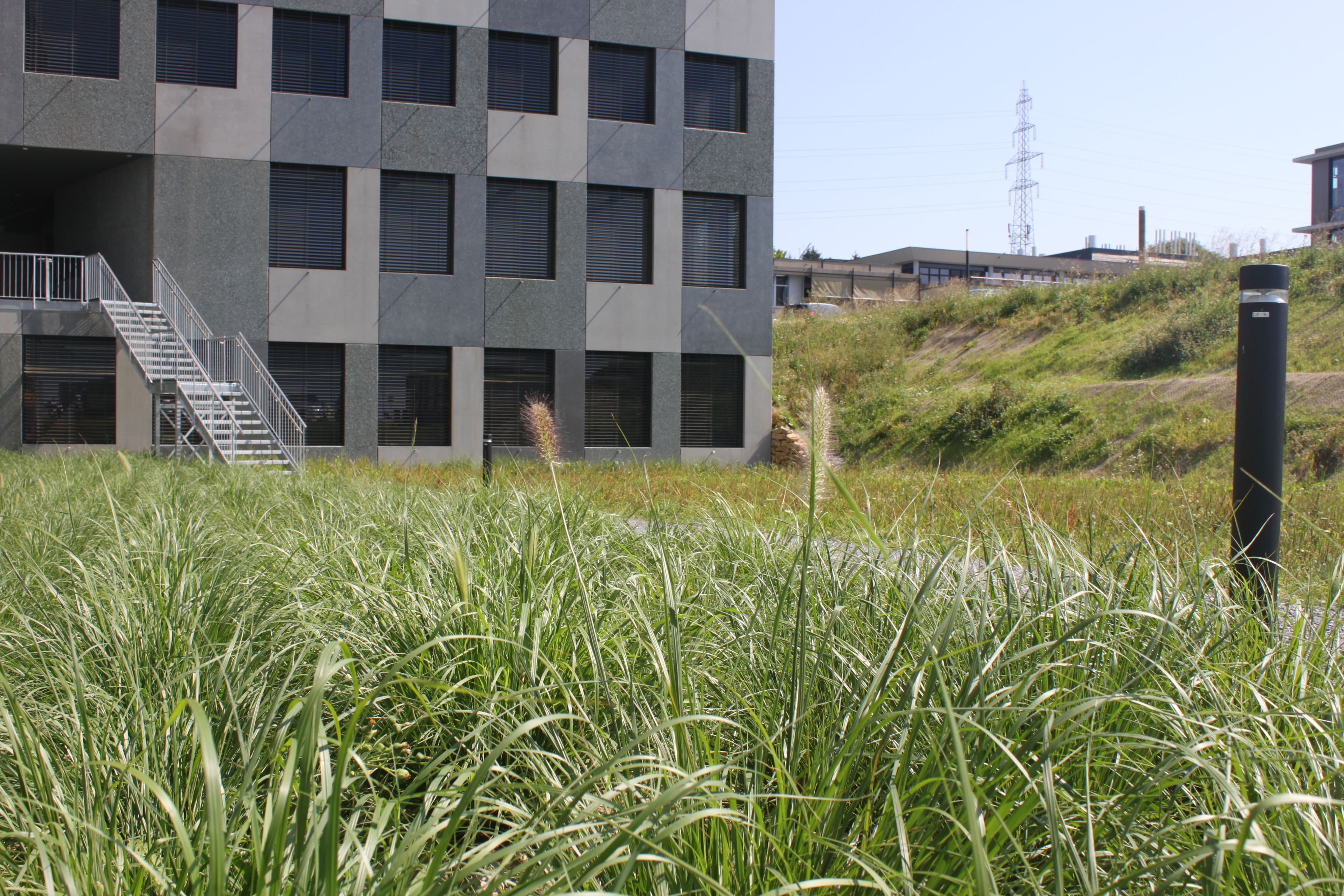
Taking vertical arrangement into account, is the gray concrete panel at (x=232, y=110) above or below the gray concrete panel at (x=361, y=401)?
above

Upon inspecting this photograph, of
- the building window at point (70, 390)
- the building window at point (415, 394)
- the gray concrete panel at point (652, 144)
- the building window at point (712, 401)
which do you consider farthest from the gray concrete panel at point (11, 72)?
the building window at point (712, 401)

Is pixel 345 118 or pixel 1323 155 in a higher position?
pixel 1323 155

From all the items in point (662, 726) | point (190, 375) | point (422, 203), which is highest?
point (422, 203)

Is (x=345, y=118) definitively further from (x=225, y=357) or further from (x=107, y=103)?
(x=225, y=357)

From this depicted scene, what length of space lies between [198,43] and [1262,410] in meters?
21.6

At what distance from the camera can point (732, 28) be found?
76.0 ft

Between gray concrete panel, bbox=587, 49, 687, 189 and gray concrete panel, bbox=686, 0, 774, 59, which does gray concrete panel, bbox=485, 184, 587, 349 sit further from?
gray concrete panel, bbox=686, 0, 774, 59

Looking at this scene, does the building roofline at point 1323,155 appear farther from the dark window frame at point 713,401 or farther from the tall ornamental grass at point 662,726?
the tall ornamental grass at point 662,726

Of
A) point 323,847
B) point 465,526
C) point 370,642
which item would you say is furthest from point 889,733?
point 465,526

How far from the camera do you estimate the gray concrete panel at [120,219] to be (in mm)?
20219

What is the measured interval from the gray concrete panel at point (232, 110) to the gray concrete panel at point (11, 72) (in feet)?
8.00

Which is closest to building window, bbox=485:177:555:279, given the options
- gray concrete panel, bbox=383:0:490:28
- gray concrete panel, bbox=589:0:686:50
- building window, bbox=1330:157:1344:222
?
gray concrete panel, bbox=383:0:490:28

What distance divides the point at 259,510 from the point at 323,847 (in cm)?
540

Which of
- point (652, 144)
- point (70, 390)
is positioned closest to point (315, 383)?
point (70, 390)
